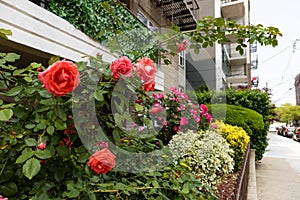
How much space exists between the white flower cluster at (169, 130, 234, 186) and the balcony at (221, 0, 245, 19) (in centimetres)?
1483

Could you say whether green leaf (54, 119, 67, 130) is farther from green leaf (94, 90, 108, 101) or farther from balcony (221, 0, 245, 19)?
balcony (221, 0, 245, 19)

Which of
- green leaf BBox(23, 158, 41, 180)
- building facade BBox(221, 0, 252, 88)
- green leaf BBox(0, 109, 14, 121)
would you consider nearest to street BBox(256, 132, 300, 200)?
green leaf BBox(23, 158, 41, 180)

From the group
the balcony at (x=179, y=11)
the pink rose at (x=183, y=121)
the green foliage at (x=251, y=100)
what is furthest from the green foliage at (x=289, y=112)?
the pink rose at (x=183, y=121)

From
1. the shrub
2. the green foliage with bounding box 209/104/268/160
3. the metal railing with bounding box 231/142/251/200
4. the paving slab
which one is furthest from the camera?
the green foliage with bounding box 209/104/268/160

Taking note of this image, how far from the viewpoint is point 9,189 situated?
909mm

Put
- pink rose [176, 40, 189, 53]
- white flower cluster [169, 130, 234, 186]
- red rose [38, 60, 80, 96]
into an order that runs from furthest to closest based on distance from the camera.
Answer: white flower cluster [169, 130, 234, 186], pink rose [176, 40, 189, 53], red rose [38, 60, 80, 96]

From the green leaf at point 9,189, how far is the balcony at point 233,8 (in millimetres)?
17176

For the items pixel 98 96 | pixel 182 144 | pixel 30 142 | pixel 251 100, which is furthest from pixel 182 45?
pixel 251 100

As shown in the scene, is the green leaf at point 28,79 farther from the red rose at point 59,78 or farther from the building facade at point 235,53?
the building facade at point 235,53

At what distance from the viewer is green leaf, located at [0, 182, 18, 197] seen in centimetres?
90

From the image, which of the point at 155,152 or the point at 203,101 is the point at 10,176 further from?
the point at 203,101

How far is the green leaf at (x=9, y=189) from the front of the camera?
2.95 ft

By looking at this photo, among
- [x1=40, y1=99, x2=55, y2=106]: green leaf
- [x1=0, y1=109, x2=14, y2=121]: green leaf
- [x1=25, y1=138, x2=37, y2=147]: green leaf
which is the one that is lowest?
[x1=25, y1=138, x2=37, y2=147]: green leaf

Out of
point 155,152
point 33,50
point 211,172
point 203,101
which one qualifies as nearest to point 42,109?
point 155,152
